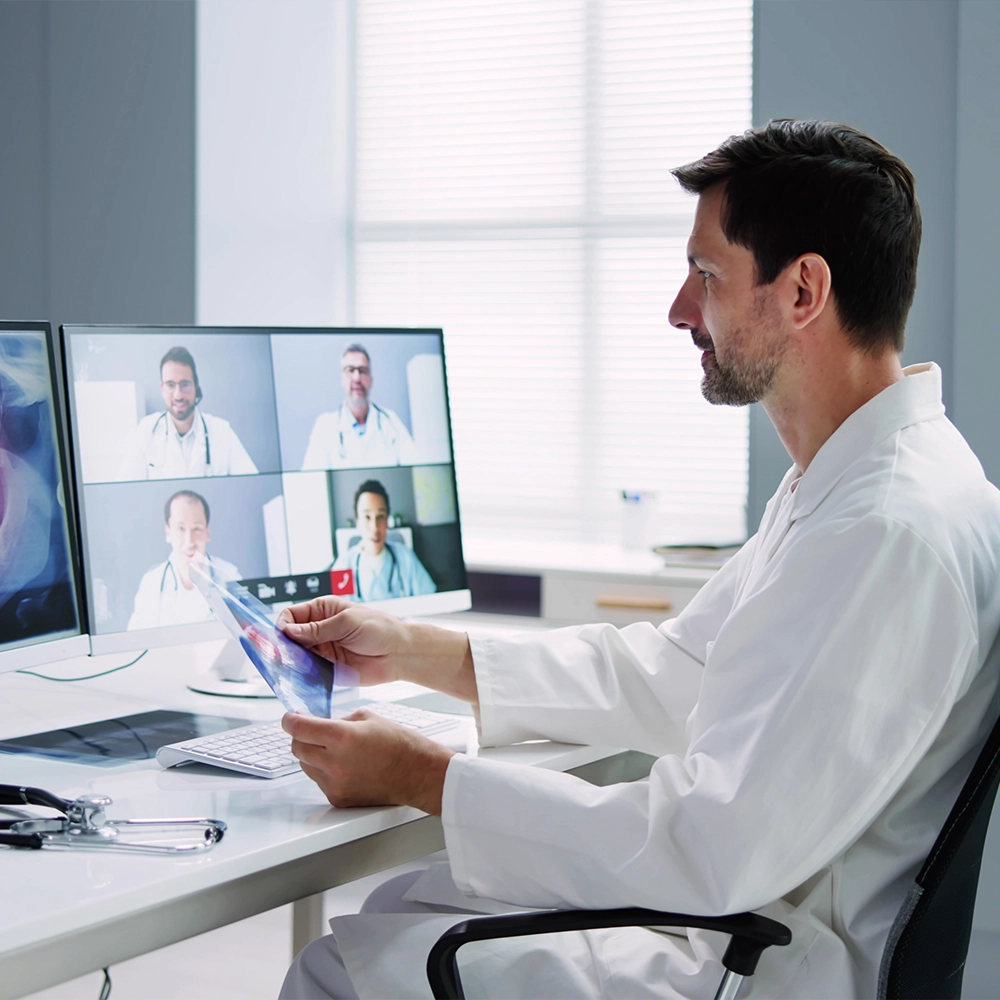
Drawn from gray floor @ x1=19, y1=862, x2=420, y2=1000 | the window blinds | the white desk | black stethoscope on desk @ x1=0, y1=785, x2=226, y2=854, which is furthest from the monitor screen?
the window blinds

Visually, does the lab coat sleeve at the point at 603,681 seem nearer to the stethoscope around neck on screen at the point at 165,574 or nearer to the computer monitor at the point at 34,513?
the stethoscope around neck on screen at the point at 165,574

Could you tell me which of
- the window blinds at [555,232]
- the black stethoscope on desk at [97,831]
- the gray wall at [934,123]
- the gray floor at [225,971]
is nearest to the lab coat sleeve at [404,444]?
the black stethoscope on desk at [97,831]

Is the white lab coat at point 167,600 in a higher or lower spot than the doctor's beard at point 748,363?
lower

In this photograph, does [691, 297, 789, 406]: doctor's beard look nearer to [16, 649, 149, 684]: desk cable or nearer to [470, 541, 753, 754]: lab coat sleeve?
[470, 541, 753, 754]: lab coat sleeve

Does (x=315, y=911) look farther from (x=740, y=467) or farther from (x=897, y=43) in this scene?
(x=897, y=43)

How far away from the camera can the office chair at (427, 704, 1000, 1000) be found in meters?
1.00

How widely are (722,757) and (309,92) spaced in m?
3.03

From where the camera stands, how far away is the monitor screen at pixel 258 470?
158cm

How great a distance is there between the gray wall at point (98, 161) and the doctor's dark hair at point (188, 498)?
1742 millimetres

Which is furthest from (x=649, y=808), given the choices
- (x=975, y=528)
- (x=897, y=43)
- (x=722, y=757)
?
(x=897, y=43)

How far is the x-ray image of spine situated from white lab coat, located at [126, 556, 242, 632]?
107mm

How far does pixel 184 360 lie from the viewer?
5.48 ft

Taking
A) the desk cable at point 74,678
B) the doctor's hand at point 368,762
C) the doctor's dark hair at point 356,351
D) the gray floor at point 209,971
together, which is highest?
the doctor's dark hair at point 356,351

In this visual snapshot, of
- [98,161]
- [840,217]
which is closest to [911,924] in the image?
[840,217]
